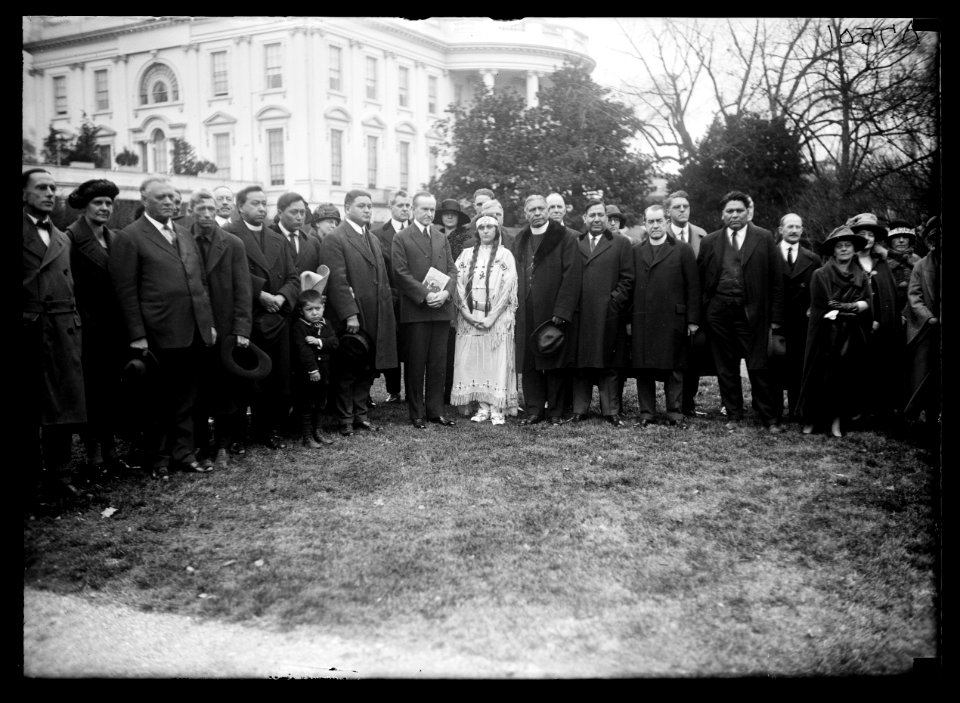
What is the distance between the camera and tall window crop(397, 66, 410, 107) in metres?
24.1

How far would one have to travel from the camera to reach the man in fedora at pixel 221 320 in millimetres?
6656

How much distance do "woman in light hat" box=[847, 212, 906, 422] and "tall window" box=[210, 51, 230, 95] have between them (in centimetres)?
923

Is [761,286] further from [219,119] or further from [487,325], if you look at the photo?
[219,119]

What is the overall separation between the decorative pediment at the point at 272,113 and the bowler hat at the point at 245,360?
491 inches

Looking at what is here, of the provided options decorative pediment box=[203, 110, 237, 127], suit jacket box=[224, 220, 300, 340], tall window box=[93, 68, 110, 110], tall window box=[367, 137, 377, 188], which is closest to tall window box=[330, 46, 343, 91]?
tall window box=[367, 137, 377, 188]

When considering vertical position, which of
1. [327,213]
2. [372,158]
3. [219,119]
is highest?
[372,158]

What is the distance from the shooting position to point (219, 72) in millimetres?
13453

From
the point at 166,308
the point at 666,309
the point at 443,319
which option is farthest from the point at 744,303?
the point at 166,308

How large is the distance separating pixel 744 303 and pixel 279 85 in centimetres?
1226

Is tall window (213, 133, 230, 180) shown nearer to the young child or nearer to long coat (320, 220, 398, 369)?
long coat (320, 220, 398, 369)

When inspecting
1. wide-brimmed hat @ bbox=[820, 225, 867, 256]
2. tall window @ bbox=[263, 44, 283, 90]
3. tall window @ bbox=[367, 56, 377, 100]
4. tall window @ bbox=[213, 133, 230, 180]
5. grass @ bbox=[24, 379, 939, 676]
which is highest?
tall window @ bbox=[367, 56, 377, 100]

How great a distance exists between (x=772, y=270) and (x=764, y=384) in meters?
1.12

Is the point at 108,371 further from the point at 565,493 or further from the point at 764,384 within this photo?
the point at 764,384

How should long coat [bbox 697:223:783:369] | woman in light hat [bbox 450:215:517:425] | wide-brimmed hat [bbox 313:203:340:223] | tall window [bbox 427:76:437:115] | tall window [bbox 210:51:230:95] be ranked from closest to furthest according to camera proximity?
1. long coat [bbox 697:223:783:369]
2. woman in light hat [bbox 450:215:517:425]
3. wide-brimmed hat [bbox 313:203:340:223]
4. tall window [bbox 210:51:230:95]
5. tall window [bbox 427:76:437:115]
